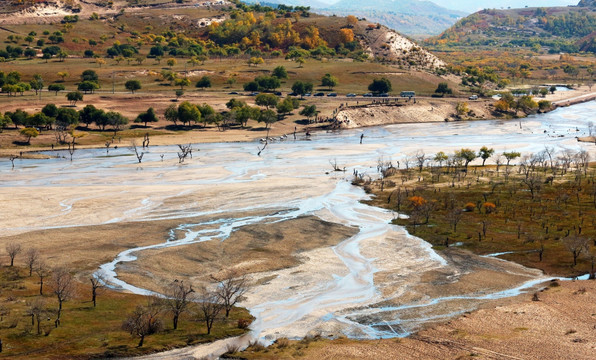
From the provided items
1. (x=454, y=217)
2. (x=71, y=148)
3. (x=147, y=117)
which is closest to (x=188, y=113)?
(x=147, y=117)

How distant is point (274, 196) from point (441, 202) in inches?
1092

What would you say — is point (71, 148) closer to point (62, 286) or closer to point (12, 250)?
point (12, 250)

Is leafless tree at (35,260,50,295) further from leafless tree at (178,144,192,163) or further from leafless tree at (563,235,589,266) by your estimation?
leafless tree at (178,144,192,163)

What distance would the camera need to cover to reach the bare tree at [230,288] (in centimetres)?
6794

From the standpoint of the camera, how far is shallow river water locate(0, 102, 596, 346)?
71312 mm

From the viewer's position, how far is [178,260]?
270 ft

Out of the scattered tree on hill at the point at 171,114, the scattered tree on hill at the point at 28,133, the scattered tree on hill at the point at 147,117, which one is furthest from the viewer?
the scattered tree on hill at the point at 171,114

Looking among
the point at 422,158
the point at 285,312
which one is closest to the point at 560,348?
the point at 285,312

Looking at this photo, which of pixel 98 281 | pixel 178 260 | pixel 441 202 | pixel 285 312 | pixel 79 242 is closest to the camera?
pixel 285 312

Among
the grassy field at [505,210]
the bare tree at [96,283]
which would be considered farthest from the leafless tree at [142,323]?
the grassy field at [505,210]

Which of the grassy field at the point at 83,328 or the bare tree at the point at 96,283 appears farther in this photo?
the bare tree at the point at 96,283

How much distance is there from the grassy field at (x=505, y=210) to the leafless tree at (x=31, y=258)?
4901cm

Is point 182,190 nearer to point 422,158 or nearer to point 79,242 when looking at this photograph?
point 79,242

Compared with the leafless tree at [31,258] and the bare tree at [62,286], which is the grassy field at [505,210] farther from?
the leafless tree at [31,258]
